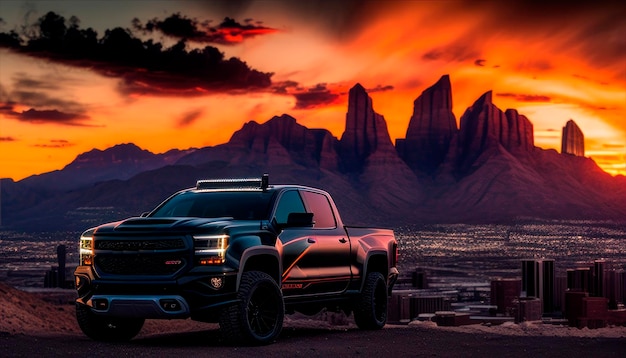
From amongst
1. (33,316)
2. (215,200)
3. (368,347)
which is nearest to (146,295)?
(215,200)

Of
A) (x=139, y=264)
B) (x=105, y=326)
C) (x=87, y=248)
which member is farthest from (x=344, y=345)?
(x=87, y=248)

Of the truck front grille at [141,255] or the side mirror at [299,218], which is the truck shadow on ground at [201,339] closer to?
the truck front grille at [141,255]

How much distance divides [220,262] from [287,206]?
218cm

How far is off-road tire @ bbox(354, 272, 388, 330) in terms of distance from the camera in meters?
17.7

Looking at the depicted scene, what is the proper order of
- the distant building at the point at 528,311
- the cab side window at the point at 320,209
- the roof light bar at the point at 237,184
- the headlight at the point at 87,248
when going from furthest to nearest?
the distant building at the point at 528,311, the cab side window at the point at 320,209, the roof light bar at the point at 237,184, the headlight at the point at 87,248

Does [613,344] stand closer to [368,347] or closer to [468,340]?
[468,340]

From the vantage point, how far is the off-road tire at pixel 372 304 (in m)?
17.7

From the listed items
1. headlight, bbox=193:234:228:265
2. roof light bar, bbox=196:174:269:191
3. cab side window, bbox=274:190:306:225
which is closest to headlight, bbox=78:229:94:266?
headlight, bbox=193:234:228:265

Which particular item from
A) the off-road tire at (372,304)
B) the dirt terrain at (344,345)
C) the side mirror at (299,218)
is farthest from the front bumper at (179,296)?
the off-road tire at (372,304)

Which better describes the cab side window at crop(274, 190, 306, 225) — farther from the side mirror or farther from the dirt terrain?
the dirt terrain

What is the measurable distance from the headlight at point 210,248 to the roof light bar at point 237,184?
185cm

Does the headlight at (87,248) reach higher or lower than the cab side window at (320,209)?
lower

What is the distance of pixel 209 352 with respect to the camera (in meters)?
13.3

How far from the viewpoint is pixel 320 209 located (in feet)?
54.0
